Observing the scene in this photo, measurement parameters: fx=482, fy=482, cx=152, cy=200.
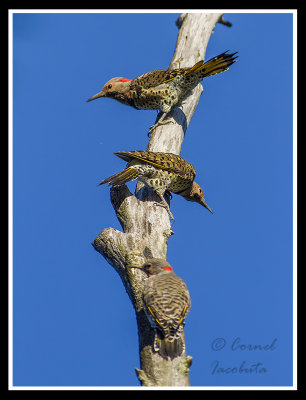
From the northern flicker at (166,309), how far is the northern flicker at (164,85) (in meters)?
3.20

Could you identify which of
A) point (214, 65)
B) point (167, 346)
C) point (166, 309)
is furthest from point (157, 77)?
point (167, 346)

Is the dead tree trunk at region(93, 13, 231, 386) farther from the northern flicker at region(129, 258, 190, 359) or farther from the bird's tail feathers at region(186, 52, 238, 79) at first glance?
the bird's tail feathers at region(186, 52, 238, 79)

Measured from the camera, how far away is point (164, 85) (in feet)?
22.6

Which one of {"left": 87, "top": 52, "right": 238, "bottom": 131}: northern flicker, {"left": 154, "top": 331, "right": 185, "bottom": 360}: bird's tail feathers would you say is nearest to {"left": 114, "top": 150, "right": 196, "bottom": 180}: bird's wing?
{"left": 87, "top": 52, "right": 238, "bottom": 131}: northern flicker

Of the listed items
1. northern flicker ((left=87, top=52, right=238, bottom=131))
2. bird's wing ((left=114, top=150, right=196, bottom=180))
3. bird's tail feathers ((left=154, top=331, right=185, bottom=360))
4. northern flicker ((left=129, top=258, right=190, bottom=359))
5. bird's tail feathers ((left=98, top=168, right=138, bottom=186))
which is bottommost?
bird's tail feathers ((left=154, top=331, right=185, bottom=360))

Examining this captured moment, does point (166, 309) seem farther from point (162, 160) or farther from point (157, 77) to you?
point (157, 77)

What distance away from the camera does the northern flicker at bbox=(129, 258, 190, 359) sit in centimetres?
397

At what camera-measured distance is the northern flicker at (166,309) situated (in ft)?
13.0

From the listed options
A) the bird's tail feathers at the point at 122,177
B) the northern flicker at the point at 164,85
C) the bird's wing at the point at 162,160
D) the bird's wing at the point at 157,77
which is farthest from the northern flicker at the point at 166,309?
the bird's wing at the point at 157,77

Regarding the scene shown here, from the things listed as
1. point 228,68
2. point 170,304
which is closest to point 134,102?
point 228,68

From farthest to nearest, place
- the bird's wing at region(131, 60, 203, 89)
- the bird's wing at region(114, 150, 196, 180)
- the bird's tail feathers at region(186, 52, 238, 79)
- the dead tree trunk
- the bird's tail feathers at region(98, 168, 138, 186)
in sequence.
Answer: the bird's wing at region(131, 60, 203, 89) < the bird's tail feathers at region(186, 52, 238, 79) < the bird's wing at region(114, 150, 196, 180) < the bird's tail feathers at region(98, 168, 138, 186) < the dead tree trunk

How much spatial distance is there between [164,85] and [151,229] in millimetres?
2602

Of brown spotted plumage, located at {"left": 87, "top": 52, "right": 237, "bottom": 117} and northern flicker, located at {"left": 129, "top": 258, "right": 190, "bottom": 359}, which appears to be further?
brown spotted plumage, located at {"left": 87, "top": 52, "right": 237, "bottom": 117}

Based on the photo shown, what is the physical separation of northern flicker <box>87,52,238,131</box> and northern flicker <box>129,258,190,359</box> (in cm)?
320
